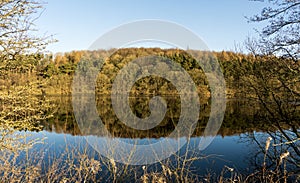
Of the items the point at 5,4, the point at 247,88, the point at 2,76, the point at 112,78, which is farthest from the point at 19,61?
the point at 112,78

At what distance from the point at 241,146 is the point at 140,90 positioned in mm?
23876

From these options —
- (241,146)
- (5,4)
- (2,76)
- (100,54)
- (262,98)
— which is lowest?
(241,146)

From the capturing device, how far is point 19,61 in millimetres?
3965

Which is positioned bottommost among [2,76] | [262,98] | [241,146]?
[241,146]

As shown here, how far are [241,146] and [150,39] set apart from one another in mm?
5472

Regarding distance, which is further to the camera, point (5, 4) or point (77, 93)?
point (77, 93)

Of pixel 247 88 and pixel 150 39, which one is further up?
pixel 150 39

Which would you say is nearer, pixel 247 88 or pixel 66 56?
pixel 247 88

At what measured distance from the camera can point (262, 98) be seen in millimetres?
6055

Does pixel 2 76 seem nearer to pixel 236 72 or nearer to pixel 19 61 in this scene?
pixel 19 61

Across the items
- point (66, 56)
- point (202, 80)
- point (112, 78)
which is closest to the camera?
point (202, 80)

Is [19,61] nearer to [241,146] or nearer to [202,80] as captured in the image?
[241,146]

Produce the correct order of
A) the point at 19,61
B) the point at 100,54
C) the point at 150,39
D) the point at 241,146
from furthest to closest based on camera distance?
the point at 100,54, the point at 241,146, the point at 150,39, the point at 19,61

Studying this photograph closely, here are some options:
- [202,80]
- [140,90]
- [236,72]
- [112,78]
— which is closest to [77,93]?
[112,78]
